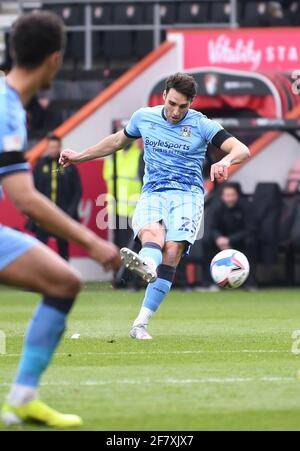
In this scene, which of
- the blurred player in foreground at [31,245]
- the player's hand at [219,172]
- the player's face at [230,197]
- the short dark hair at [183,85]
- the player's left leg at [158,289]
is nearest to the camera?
the blurred player in foreground at [31,245]

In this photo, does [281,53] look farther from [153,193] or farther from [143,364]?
[143,364]

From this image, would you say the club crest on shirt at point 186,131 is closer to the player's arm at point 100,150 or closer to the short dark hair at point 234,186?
the player's arm at point 100,150

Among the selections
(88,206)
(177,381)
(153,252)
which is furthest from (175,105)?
(88,206)

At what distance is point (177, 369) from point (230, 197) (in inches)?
395

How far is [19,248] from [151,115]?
5.34 m

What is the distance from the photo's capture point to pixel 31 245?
6.33 meters

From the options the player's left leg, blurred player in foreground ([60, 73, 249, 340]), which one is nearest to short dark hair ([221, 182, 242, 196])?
blurred player in foreground ([60, 73, 249, 340])

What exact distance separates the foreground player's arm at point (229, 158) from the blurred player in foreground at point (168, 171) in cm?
2

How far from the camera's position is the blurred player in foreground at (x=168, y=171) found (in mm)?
10914

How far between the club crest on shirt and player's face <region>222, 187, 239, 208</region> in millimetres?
7366

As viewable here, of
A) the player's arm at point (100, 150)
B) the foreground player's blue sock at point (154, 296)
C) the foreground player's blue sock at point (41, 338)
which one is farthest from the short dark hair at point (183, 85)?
the foreground player's blue sock at point (41, 338)

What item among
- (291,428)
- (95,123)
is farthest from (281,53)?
(291,428)

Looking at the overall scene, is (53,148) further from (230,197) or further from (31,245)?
(31,245)
